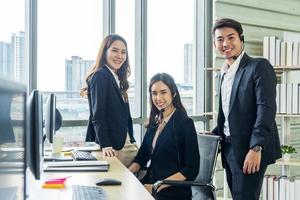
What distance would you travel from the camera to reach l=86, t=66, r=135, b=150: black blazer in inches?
104

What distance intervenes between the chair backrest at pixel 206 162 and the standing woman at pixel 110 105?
54cm

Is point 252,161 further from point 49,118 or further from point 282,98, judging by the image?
point 282,98

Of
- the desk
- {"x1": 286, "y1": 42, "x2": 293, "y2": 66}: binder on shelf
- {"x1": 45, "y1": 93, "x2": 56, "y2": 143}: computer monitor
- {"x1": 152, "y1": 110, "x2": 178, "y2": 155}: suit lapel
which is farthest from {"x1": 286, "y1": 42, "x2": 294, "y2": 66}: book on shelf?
{"x1": 45, "y1": 93, "x2": 56, "y2": 143}: computer monitor

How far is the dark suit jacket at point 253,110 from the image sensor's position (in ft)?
7.63

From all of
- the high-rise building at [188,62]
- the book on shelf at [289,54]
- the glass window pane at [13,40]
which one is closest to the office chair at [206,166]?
the book on shelf at [289,54]

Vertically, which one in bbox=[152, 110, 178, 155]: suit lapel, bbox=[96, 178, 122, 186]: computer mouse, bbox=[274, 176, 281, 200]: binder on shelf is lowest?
bbox=[274, 176, 281, 200]: binder on shelf

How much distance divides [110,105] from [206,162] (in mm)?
740

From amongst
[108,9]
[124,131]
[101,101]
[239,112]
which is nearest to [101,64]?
[101,101]

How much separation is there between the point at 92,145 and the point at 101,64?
791 millimetres

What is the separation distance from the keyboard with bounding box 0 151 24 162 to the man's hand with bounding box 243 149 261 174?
4.92 feet

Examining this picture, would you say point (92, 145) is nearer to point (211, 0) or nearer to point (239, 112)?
point (239, 112)

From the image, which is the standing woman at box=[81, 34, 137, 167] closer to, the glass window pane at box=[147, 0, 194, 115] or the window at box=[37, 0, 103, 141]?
the window at box=[37, 0, 103, 141]

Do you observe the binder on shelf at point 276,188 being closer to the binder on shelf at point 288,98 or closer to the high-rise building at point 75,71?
the binder on shelf at point 288,98

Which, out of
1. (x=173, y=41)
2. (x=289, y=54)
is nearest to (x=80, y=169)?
(x=289, y=54)
